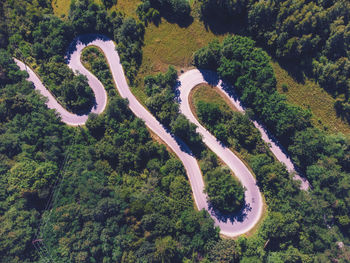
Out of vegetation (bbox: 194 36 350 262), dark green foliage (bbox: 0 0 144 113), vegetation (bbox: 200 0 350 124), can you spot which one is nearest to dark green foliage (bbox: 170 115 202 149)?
vegetation (bbox: 194 36 350 262)

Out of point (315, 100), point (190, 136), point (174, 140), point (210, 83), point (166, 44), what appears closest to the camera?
point (190, 136)

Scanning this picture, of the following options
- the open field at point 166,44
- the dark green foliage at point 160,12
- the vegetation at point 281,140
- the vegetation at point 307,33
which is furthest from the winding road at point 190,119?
the vegetation at point 307,33

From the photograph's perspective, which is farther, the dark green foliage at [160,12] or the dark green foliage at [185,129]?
the dark green foliage at [160,12]

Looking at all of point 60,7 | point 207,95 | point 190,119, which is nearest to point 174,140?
point 190,119

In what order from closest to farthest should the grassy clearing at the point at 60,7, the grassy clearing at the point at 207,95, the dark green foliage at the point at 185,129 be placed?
1. the dark green foliage at the point at 185,129
2. the grassy clearing at the point at 207,95
3. the grassy clearing at the point at 60,7

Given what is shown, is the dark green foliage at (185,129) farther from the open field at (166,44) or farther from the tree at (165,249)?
the tree at (165,249)

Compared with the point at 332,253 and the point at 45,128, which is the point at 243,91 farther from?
the point at 45,128

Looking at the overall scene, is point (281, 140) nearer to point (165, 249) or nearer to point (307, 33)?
point (307, 33)
